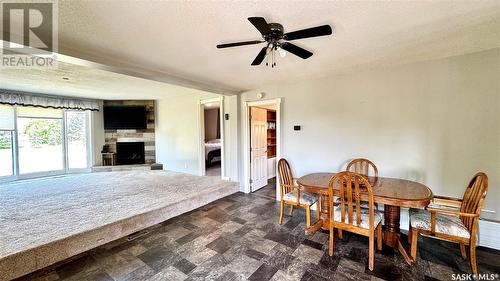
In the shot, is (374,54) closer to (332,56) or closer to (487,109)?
(332,56)

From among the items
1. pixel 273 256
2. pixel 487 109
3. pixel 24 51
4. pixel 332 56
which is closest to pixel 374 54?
pixel 332 56

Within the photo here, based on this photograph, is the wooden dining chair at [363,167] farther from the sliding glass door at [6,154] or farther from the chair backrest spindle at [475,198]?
the sliding glass door at [6,154]

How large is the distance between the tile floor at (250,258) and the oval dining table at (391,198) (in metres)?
0.14

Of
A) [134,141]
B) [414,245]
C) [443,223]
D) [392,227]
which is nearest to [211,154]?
[134,141]

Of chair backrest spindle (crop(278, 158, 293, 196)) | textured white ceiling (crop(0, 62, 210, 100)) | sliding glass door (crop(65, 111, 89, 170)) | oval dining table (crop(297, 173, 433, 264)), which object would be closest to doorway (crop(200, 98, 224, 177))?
textured white ceiling (crop(0, 62, 210, 100))

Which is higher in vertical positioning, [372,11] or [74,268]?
[372,11]

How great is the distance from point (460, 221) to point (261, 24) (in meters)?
2.84

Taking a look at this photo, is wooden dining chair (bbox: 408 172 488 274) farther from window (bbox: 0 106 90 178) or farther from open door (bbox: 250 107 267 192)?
window (bbox: 0 106 90 178)

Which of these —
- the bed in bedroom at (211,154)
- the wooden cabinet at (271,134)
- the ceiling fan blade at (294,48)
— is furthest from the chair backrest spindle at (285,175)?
the bed in bedroom at (211,154)

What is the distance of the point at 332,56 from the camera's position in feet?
8.66

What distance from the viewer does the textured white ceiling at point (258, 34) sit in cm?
161

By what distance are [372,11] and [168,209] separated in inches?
142

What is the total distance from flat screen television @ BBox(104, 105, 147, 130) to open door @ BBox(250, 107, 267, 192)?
400 centimetres

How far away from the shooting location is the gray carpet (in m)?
2.41
